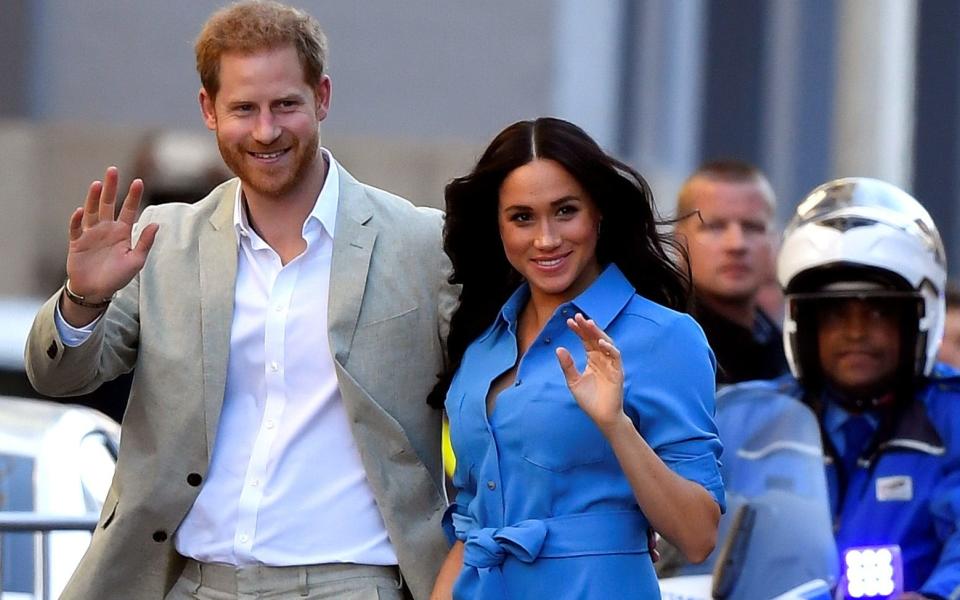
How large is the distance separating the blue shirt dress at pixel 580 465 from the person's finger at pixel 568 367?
0.32 feet

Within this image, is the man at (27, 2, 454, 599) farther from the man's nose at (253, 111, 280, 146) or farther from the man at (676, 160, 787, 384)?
the man at (676, 160, 787, 384)

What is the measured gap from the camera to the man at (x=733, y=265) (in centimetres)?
687

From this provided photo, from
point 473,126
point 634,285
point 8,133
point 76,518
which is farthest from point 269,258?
point 8,133

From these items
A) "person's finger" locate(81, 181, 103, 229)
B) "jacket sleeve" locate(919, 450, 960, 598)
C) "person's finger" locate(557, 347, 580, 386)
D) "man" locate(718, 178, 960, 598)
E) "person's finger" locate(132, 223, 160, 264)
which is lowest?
"jacket sleeve" locate(919, 450, 960, 598)

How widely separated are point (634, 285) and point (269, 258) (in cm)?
81

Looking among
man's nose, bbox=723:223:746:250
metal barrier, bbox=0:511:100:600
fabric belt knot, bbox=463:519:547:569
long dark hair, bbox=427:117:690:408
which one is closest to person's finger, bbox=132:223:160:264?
long dark hair, bbox=427:117:690:408

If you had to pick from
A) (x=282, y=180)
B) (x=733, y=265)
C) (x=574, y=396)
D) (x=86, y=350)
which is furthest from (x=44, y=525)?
(x=733, y=265)

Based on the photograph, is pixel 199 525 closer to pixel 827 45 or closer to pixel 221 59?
pixel 221 59

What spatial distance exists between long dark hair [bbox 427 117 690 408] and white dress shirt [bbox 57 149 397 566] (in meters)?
0.26

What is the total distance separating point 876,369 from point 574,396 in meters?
1.71

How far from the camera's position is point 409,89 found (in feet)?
56.2

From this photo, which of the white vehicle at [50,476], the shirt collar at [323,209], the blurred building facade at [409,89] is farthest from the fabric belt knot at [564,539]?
the blurred building facade at [409,89]

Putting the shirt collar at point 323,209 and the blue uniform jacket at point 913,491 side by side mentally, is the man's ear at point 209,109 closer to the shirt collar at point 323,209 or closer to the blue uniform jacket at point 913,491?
the shirt collar at point 323,209

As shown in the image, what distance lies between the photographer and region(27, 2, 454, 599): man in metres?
4.39
